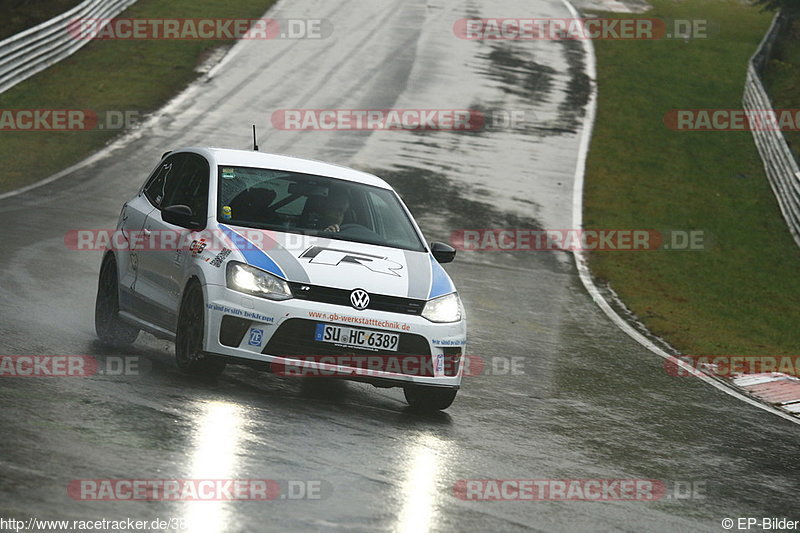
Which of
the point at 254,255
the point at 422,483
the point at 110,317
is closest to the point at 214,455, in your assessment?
the point at 422,483

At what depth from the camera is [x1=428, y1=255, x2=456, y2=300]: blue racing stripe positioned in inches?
348

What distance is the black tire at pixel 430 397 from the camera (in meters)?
8.87

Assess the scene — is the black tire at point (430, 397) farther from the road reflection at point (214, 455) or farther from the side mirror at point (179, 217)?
the side mirror at point (179, 217)

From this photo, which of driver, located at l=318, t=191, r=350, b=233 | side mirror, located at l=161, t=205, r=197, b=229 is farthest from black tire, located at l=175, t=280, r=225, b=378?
driver, located at l=318, t=191, r=350, b=233

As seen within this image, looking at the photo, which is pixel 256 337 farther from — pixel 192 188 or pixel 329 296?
pixel 192 188

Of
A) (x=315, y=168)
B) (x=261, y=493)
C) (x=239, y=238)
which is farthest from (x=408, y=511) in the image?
(x=315, y=168)

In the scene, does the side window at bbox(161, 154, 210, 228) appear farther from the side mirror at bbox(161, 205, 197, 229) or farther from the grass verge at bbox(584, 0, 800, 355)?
the grass verge at bbox(584, 0, 800, 355)

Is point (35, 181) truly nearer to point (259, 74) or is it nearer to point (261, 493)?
point (259, 74)

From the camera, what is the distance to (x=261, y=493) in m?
6.19

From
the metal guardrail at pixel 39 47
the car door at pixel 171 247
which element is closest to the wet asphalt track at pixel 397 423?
the car door at pixel 171 247

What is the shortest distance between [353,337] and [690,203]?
1664 centimetres

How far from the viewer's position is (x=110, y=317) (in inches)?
412

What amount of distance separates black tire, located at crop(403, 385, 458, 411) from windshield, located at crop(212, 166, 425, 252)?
1.11m

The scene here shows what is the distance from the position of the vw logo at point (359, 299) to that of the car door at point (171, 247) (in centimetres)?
131
